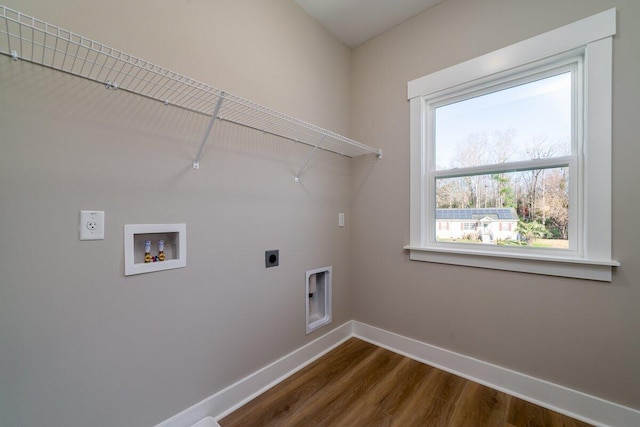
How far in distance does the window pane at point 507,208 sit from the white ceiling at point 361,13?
1.30m

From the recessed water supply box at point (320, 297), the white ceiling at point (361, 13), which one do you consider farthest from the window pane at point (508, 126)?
the recessed water supply box at point (320, 297)

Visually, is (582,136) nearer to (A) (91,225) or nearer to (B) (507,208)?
(B) (507,208)

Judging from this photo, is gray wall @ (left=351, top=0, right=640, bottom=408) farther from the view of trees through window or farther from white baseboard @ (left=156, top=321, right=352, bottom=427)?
white baseboard @ (left=156, top=321, right=352, bottom=427)

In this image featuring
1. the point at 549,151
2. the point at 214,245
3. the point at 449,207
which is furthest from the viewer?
the point at 449,207

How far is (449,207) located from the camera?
1895 mm

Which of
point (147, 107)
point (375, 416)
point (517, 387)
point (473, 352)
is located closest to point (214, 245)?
point (147, 107)

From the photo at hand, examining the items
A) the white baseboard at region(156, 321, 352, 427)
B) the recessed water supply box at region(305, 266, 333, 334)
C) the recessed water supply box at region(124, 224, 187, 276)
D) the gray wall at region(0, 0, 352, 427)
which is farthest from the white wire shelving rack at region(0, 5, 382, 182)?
the white baseboard at region(156, 321, 352, 427)

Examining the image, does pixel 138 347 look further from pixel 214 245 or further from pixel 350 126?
pixel 350 126

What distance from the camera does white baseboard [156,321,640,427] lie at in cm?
130

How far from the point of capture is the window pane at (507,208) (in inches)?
59.0

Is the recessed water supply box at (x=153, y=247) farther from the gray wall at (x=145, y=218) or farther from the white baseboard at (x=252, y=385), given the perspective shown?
the white baseboard at (x=252, y=385)

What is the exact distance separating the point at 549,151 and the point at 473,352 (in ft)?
4.49

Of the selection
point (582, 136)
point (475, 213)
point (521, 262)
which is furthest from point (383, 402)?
point (582, 136)

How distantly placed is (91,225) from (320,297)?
1605 mm
